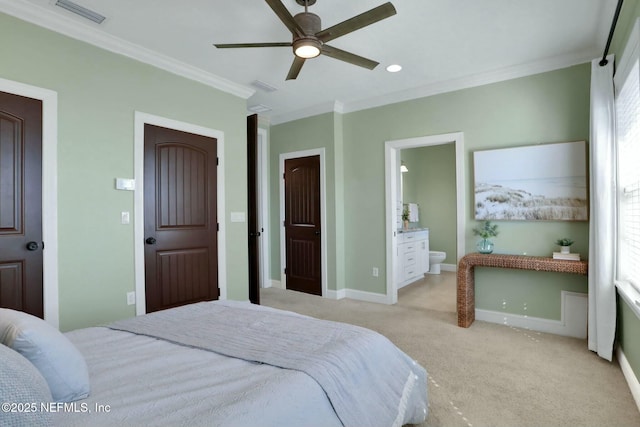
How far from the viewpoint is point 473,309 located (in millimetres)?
3678

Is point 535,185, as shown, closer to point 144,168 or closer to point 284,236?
point 284,236

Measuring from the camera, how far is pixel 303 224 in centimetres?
510

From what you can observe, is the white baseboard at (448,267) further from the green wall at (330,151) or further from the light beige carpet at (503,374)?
the green wall at (330,151)

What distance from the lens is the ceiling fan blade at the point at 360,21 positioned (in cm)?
198

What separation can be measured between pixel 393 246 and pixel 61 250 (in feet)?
11.4

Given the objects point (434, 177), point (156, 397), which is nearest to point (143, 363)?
point (156, 397)

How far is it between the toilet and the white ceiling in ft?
10.8

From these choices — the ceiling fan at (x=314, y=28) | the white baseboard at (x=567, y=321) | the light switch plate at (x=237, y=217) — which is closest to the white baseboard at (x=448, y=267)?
the white baseboard at (x=567, y=321)

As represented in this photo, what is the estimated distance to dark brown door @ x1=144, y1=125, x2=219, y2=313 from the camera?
3.26 meters

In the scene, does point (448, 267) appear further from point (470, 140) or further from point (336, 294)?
point (470, 140)

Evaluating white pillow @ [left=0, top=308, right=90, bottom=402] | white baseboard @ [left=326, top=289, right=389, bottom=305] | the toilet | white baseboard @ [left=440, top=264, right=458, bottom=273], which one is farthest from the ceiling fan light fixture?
white baseboard @ [left=440, top=264, right=458, bottom=273]

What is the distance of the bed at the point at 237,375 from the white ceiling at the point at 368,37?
224 centimetres

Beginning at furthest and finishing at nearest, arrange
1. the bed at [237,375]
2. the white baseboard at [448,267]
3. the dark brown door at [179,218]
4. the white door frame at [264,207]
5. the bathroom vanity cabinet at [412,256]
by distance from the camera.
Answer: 1. the white baseboard at [448,267]
2. the white door frame at [264,207]
3. the bathroom vanity cabinet at [412,256]
4. the dark brown door at [179,218]
5. the bed at [237,375]

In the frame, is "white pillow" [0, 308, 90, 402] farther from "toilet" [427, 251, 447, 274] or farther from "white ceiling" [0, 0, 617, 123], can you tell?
"toilet" [427, 251, 447, 274]
